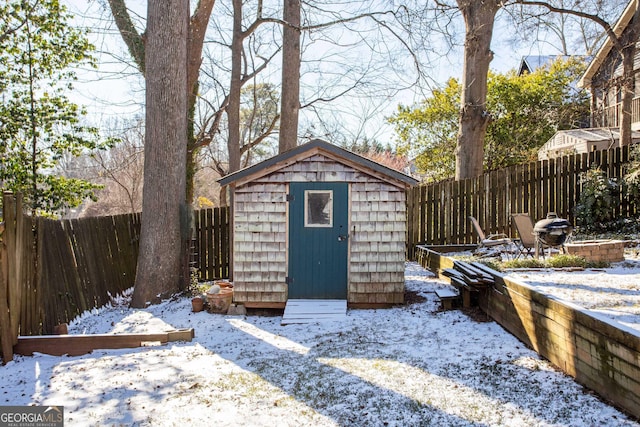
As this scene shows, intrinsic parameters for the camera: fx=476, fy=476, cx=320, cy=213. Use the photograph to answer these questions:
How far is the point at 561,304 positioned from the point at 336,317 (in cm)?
329

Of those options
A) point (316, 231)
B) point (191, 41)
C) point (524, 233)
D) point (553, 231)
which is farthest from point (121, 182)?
point (553, 231)

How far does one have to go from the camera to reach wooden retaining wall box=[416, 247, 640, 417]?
326 centimetres

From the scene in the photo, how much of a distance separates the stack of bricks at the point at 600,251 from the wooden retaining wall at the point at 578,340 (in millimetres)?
2310

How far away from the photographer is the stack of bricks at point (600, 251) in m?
7.24

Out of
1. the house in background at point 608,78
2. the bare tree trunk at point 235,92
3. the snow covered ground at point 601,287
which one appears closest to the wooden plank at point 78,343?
the snow covered ground at point 601,287

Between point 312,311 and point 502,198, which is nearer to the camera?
point 312,311

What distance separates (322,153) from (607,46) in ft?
54.3

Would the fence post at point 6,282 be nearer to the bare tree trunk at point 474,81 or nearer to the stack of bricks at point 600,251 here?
the stack of bricks at point 600,251

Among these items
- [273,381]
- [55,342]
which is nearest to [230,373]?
[273,381]

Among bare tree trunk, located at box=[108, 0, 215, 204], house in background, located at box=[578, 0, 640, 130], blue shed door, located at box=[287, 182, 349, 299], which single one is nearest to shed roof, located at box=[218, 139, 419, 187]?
blue shed door, located at box=[287, 182, 349, 299]

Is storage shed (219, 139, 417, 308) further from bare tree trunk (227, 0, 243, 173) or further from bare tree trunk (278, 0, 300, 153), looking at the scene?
bare tree trunk (227, 0, 243, 173)

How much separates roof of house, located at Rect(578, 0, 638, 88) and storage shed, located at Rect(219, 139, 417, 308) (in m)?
13.1

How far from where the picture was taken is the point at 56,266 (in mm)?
6273

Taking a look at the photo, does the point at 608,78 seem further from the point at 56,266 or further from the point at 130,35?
the point at 56,266
